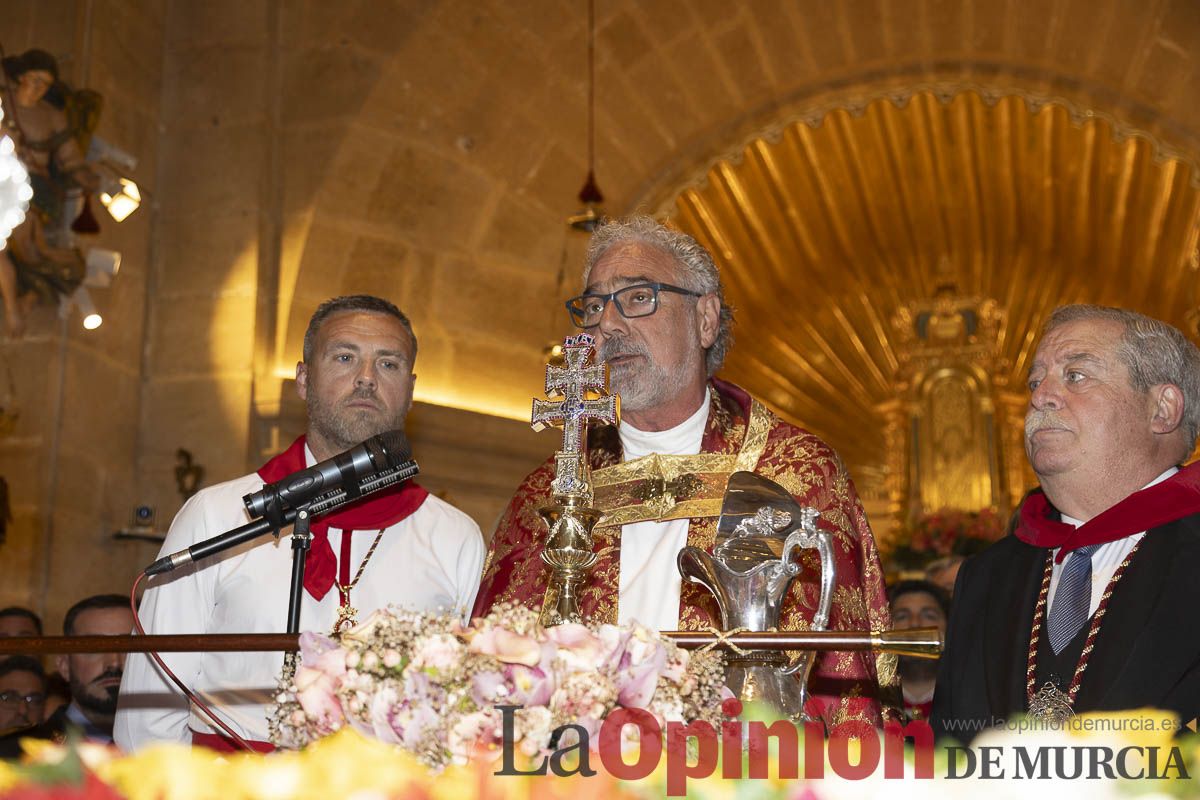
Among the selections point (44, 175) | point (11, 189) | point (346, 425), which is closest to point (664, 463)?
point (346, 425)

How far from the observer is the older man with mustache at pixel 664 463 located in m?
3.28

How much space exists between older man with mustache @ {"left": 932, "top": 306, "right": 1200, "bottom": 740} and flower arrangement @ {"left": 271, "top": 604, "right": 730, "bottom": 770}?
3.73ft

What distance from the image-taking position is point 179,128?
24.2 feet

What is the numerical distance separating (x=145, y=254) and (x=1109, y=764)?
256 inches

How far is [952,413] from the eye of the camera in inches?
369

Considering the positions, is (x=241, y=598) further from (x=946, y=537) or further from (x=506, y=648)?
Answer: (x=946, y=537)

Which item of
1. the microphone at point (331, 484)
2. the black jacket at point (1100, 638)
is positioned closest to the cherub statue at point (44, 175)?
the microphone at point (331, 484)

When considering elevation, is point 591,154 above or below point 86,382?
above

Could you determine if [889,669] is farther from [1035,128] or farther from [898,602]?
[1035,128]

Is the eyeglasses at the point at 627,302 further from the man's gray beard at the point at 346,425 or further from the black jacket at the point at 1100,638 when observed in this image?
the black jacket at the point at 1100,638

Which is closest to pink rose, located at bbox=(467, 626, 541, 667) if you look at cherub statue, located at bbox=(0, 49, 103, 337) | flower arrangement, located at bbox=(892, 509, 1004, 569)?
cherub statue, located at bbox=(0, 49, 103, 337)

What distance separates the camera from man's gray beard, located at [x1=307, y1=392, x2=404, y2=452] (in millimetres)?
3467

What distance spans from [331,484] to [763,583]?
0.82 metres

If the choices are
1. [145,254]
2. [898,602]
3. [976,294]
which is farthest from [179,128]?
[976,294]
